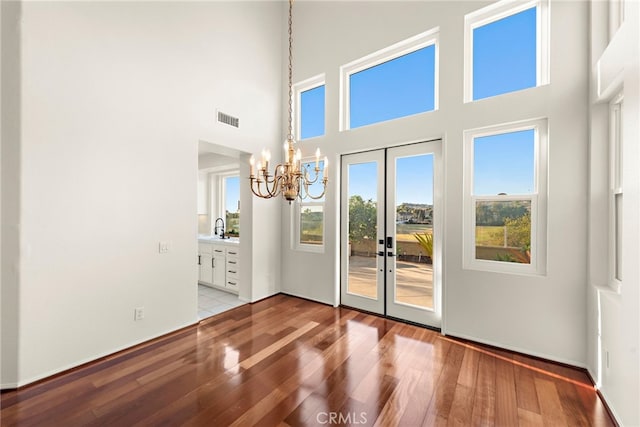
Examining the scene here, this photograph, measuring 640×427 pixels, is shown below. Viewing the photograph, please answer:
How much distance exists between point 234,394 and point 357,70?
171 inches

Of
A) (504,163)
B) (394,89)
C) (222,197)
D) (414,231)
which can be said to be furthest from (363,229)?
(222,197)

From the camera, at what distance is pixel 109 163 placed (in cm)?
269

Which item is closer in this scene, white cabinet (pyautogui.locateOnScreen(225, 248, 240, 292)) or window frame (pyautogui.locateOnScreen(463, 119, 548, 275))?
window frame (pyautogui.locateOnScreen(463, 119, 548, 275))

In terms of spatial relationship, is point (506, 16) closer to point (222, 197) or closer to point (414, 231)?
point (414, 231)

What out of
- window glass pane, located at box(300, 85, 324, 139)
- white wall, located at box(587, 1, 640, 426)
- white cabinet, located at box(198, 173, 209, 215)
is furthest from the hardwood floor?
white cabinet, located at box(198, 173, 209, 215)

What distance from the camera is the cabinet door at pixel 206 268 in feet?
16.5

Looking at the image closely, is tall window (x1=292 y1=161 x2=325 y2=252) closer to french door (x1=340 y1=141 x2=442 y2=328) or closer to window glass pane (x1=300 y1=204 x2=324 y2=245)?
Answer: window glass pane (x1=300 y1=204 x2=324 y2=245)

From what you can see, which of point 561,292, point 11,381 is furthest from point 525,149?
point 11,381

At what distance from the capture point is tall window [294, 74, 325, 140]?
443 cm

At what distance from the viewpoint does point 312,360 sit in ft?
8.41

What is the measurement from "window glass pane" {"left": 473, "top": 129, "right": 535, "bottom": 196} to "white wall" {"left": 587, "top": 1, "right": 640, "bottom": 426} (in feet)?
1.62

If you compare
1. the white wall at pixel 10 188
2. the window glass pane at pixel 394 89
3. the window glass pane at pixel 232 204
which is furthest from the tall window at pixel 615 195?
the window glass pane at pixel 232 204

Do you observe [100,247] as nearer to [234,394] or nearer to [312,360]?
[234,394]

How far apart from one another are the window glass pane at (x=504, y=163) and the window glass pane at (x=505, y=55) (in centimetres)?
53
